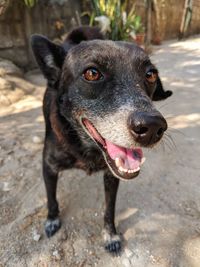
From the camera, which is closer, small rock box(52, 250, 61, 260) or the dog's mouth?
the dog's mouth

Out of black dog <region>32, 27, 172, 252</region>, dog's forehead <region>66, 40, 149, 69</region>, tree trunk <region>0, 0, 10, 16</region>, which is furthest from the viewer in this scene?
tree trunk <region>0, 0, 10, 16</region>

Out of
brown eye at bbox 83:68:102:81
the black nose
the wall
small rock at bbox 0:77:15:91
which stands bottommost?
small rock at bbox 0:77:15:91

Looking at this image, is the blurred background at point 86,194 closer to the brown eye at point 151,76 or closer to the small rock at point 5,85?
the small rock at point 5,85

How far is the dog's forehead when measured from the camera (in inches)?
75.8

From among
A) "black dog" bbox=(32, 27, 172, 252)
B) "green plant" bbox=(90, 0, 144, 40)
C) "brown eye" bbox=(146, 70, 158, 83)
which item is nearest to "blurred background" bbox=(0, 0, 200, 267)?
"black dog" bbox=(32, 27, 172, 252)

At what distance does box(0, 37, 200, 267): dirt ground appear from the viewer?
94.2 inches

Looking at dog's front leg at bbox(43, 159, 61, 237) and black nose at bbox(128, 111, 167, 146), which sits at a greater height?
black nose at bbox(128, 111, 167, 146)

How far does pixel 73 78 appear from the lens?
2.01 metres

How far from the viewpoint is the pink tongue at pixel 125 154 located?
Answer: 1.88m

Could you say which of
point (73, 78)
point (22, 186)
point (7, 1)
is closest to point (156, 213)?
point (22, 186)

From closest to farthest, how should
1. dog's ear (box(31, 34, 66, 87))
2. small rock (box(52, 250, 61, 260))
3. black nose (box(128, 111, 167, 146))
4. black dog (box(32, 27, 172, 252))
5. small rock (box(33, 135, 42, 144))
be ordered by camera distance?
black nose (box(128, 111, 167, 146)) < black dog (box(32, 27, 172, 252)) < dog's ear (box(31, 34, 66, 87)) < small rock (box(52, 250, 61, 260)) < small rock (box(33, 135, 42, 144))

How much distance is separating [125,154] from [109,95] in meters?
0.37

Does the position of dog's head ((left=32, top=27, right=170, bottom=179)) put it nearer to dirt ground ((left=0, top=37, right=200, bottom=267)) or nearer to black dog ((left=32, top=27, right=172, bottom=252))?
black dog ((left=32, top=27, right=172, bottom=252))

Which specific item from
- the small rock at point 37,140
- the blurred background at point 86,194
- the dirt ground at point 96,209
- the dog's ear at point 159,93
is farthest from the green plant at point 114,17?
the dog's ear at point 159,93
